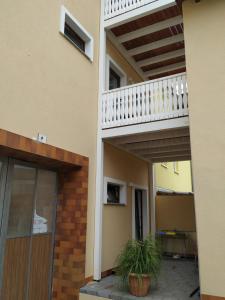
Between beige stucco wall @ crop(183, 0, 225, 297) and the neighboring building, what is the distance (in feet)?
0.06

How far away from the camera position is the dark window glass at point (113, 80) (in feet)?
27.4

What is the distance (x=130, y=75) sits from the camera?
9.13 metres

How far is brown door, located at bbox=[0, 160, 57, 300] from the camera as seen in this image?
176 inches

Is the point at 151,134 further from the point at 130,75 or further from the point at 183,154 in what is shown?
the point at 130,75

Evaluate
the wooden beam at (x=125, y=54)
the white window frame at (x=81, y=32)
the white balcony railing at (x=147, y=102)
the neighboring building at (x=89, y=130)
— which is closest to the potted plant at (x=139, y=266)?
the neighboring building at (x=89, y=130)

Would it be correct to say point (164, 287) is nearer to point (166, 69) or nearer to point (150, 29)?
point (150, 29)

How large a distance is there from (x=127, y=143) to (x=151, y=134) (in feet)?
3.85

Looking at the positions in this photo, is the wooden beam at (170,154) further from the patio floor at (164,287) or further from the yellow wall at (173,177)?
the patio floor at (164,287)

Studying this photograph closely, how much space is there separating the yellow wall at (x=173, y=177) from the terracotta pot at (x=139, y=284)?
6.70 m

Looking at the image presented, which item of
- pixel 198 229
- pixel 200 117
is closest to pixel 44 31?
pixel 200 117

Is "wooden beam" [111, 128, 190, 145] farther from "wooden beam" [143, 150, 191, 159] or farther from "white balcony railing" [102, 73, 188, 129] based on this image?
"wooden beam" [143, 150, 191, 159]

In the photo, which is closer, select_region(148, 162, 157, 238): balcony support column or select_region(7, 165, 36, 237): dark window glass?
select_region(7, 165, 36, 237): dark window glass

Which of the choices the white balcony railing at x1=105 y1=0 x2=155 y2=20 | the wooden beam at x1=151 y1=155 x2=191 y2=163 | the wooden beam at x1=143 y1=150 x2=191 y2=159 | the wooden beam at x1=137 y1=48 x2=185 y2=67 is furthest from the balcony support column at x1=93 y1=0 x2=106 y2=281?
the wooden beam at x1=151 y1=155 x2=191 y2=163

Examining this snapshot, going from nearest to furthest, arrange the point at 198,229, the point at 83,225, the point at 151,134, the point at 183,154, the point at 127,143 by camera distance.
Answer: the point at 198,229, the point at 83,225, the point at 151,134, the point at 127,143, the point at 183,154
